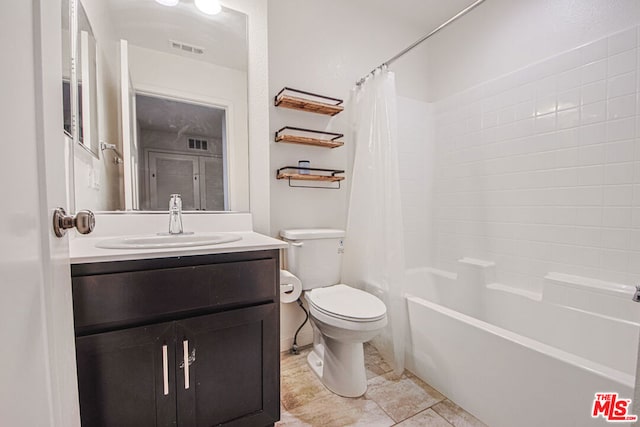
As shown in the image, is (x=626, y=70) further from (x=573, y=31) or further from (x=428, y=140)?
(x=428, y=140)

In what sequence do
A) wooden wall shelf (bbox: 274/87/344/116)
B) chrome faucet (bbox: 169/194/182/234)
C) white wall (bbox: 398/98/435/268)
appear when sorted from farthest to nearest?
white wall (bbox: 398/98/435/268) < wooden wall shelf (bbox: 274/87/344/116) < chrome faucet (bbox: 169/194/182/234)

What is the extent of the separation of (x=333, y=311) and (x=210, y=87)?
1381mm

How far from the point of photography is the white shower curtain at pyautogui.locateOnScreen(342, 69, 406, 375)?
1.78m

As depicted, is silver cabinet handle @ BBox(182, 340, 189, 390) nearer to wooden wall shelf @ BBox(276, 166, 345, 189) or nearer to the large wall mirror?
the large wall mirror

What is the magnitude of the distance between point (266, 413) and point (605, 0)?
2691mm

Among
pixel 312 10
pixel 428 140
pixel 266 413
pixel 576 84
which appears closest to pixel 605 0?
pixel 576 84

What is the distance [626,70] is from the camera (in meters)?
1.48

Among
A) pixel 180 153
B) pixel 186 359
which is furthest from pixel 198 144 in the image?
pixel 186 359

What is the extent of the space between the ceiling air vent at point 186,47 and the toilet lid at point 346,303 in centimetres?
149

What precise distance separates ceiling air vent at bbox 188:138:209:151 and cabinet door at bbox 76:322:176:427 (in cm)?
96

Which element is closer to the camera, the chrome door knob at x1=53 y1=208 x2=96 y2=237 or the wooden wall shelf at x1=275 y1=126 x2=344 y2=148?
the chrome door knob at x1=53 y1=208 x2=96 y2=237

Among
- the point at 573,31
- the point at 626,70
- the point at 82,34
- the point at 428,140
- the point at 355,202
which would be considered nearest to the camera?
the point at 82,34

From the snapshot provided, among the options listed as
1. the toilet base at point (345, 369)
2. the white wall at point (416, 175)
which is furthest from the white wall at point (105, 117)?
the white wall at point (416, 175)

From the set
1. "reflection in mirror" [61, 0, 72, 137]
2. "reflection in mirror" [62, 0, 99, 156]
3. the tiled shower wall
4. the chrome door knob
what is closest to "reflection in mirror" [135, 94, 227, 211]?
"reflection in mirror" [62, 0, 99, 156]
